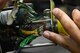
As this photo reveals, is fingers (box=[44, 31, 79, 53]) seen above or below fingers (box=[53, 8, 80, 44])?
below

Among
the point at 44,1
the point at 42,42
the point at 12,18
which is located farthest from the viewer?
the point at 44,1

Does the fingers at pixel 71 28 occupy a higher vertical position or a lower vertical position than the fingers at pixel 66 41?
higher

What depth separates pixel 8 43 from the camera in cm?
59

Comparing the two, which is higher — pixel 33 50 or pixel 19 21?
pixel 19 21

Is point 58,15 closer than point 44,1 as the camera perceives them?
Yes

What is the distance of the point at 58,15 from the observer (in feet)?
1.07

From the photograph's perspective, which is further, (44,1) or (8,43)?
(44,1)

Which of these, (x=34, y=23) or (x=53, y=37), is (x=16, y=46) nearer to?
(x=34, y=23)

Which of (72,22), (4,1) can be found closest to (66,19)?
(72,22)

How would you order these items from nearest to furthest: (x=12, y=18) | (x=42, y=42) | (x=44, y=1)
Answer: (x=12, y=18), (x=42, y=42), (x=44, y=1)

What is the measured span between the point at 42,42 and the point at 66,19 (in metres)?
0.32

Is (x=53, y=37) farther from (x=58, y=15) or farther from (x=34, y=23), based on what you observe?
(x=34, y=23)

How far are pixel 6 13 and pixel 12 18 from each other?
0.06m

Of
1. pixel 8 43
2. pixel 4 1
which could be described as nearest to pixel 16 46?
pixel 8 43
